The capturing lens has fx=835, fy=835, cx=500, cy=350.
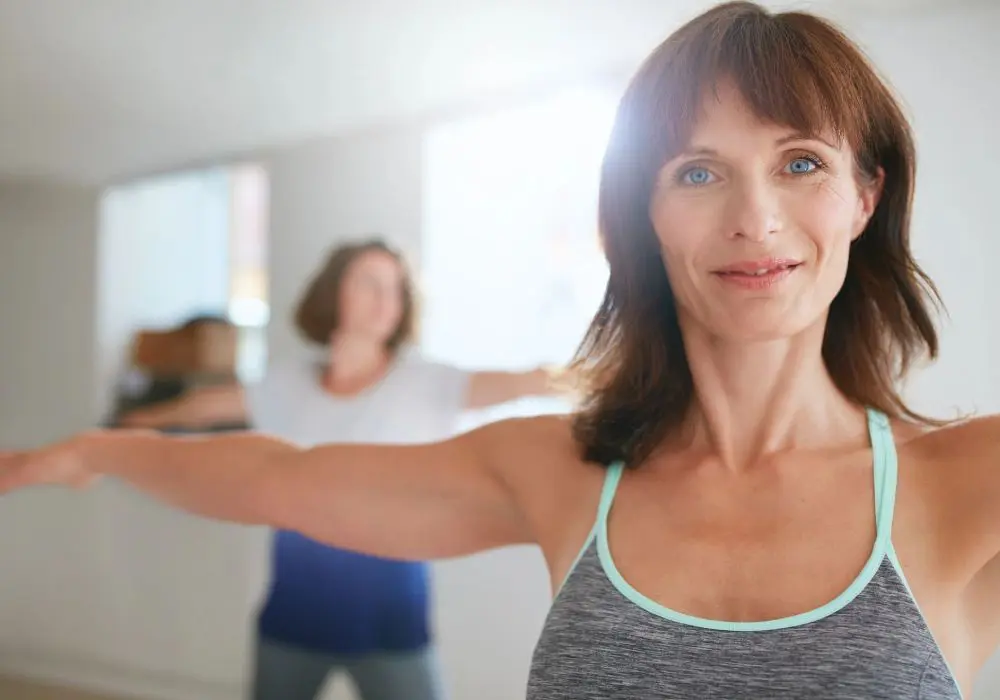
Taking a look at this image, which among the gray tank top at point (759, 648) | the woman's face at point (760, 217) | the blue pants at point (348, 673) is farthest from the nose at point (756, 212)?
the blue pants at point (348, 673)

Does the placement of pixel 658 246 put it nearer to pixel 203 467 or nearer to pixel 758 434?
pixel 758 434

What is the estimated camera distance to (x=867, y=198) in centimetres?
33

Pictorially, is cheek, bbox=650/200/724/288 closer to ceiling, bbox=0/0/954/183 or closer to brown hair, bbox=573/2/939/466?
brown hair, bbox=573/2/939/466

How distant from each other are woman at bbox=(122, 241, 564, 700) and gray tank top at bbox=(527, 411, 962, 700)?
332 millimetres

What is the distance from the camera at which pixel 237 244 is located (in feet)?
2.32

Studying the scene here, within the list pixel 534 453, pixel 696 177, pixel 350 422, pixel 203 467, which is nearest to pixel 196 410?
pixel 350 422

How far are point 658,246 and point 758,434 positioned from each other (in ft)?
0.30

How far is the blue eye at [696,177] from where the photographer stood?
322mm

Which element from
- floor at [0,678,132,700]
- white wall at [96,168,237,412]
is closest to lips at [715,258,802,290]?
white wall at [96,168,237,412]

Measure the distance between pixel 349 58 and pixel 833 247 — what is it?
49 centimetres

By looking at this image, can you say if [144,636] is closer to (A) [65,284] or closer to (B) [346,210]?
(A) [65,284]

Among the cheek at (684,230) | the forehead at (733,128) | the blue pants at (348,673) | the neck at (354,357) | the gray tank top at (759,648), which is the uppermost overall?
the forehead at (733,128)

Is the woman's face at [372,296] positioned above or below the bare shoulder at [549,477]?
above

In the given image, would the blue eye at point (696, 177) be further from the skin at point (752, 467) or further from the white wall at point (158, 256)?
the white wall at point (158, 256)
